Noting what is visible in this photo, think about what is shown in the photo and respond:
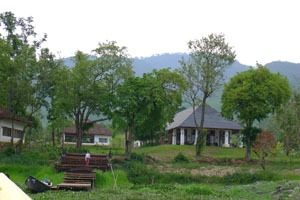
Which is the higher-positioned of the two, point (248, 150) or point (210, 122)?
point (210, 122)

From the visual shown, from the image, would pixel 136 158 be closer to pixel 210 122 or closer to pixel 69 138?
pixel 210 122

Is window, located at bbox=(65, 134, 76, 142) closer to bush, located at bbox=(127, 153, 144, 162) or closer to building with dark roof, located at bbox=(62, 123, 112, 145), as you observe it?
building with dark roof, located at bbox=(62, 123, 112, 145)

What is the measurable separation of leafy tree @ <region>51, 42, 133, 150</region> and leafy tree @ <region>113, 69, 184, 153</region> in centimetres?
139

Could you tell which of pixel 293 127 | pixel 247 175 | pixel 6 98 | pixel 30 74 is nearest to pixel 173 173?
pixel 247 175

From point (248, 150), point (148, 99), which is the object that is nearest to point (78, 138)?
point (148, 99)

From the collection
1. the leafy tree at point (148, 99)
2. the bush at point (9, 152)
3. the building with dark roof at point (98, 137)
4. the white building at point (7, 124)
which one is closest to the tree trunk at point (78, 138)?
the leafy tree at point (148, 99)

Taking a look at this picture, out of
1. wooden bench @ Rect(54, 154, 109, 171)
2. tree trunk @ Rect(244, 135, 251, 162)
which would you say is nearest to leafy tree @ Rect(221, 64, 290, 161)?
tree trunk @ Rect(244, 135, 251, 162)

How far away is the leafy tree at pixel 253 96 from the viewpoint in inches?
1463

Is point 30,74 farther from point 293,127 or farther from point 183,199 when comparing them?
point 293,127

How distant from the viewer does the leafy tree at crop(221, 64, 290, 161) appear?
3716cm

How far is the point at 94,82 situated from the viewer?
36469 millimetres

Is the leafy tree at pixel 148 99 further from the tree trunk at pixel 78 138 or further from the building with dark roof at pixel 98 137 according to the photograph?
the building with dark roof at pixel 98 137

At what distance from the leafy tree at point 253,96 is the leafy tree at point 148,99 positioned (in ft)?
20.8

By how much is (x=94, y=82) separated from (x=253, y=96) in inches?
648
